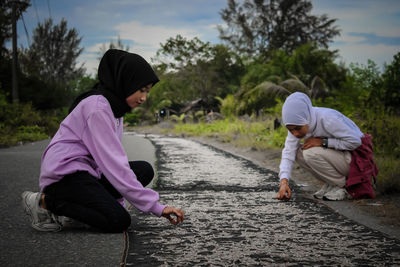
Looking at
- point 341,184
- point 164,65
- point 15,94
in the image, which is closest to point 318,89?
point 15,94

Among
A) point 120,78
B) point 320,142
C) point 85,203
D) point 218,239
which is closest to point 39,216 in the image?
point 85,203

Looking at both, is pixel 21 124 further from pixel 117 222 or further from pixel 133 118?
pixel 133 118

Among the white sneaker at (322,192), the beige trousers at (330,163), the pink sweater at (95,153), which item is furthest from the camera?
the white sneaker at (322,192)

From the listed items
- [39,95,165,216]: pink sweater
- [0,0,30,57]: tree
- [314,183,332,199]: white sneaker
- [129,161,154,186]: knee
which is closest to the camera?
[39,95,165,216]: pink sweater

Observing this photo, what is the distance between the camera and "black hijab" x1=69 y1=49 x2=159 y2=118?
2883 mm

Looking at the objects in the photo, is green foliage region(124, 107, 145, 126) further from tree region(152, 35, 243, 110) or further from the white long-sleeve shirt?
the white long-sleeve shirt

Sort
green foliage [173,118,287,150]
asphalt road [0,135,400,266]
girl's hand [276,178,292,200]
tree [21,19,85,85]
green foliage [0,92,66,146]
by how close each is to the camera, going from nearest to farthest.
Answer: asphalt road [0,135,400,266] → girl's hand [276,178,292,200] → green foliage [173,118,287,150] → green foliage [0,92,66,146] → tree [21,19,85,85]

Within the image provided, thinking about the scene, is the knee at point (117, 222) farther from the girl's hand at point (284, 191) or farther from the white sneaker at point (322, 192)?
the white sneaker at point (322, 192)

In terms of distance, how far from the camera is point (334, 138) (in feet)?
13.7

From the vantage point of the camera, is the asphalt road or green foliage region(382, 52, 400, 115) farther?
green foliage region(382, 52, 400, 115)

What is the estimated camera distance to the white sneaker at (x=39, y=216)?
2.96m

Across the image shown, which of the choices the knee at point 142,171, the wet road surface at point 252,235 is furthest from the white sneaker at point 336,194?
the knee at point 142,171

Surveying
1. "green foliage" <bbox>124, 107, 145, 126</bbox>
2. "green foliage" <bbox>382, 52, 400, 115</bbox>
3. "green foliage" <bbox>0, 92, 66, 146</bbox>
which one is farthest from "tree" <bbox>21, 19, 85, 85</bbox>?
"green foliage" <bbox>382, 52, 400, 115</bbox>

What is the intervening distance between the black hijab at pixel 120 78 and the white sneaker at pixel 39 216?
0.78 metres
